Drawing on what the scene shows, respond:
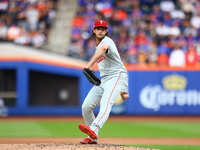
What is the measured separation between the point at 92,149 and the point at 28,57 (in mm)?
10208

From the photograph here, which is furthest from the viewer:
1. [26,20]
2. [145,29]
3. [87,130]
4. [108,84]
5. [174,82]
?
[26,20]

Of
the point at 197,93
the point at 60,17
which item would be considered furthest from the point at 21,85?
the point at 197,93

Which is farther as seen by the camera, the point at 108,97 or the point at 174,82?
the point at 174,82

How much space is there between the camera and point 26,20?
17609 mm

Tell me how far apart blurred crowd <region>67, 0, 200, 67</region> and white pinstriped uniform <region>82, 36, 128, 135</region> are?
9558 millimetres

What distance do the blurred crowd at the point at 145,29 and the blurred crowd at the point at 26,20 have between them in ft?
3.95

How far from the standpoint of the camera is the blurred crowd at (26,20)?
16.7m

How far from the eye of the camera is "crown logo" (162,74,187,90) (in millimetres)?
15852

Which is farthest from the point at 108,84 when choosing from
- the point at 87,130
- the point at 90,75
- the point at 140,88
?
the point at 140,88

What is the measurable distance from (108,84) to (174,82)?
10207 millimetres

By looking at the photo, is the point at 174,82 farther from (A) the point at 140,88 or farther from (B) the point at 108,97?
(B) the point at 108,97

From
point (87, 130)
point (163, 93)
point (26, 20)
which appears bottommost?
point (163, 93)

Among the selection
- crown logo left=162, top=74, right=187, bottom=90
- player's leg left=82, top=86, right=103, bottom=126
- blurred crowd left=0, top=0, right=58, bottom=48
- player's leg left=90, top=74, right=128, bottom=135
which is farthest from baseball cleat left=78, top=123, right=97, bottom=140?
blurred crowd left=0, top=0, right=58, bottom=48

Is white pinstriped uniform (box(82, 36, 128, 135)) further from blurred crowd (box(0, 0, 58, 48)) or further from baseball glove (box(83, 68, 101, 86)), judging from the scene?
blurred crowd (box(0, 0, 58, 48))
